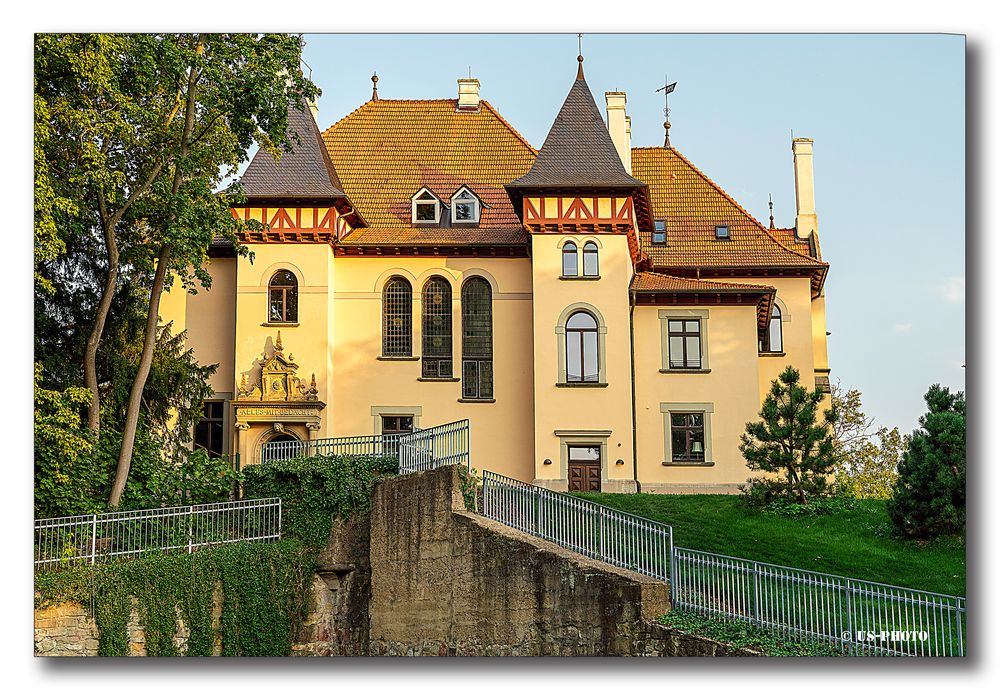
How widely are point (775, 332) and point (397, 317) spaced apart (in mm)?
8472

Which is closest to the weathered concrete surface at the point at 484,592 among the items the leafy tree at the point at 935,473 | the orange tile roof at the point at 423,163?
the leafy tree at the point at 935,473

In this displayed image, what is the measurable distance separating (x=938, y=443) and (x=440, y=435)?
6603 mm

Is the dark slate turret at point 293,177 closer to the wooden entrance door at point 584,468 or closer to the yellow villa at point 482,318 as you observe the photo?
the yellow villa at point 482,318

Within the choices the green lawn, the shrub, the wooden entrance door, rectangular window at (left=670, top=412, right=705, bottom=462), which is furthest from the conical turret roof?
the shrub

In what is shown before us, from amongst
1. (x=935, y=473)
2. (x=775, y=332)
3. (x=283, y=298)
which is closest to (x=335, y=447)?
(x=283, y=298)

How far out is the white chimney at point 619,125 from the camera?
30.0 m

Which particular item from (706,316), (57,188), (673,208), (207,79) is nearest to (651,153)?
(673,208)

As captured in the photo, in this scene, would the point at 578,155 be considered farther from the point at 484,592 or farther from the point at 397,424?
the point at 484,592

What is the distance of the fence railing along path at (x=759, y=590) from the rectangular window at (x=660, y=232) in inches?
539

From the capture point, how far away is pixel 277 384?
26.3m

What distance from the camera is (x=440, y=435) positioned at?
19.6m

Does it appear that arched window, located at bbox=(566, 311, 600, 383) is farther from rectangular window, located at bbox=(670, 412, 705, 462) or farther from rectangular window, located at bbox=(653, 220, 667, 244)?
rectangular window, located at bbox=(653, 220, 667, 244)

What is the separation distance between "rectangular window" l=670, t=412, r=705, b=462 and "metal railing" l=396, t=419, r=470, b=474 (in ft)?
30.3

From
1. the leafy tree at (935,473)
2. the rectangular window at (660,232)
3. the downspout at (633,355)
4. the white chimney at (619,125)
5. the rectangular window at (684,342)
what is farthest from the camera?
the rectangular window at (660,232)
